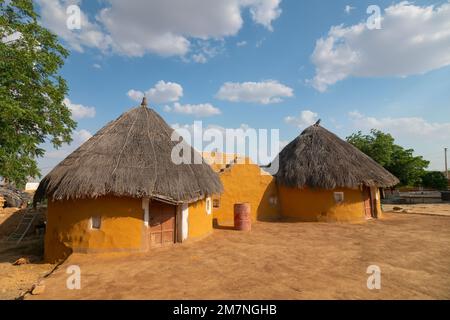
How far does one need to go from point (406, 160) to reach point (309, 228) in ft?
61.4

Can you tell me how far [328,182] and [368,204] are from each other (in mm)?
3164

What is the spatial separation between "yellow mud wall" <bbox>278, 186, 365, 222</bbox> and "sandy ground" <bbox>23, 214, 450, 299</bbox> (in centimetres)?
298

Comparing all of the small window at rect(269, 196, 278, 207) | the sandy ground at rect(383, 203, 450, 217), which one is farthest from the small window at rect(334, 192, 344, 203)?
the sandy ground at rect(383, 203, 450, 217)

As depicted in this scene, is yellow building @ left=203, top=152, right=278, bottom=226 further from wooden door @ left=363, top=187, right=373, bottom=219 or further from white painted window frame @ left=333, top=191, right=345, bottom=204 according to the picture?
wooden door @ left=363, top=187, right=373, bottom=219

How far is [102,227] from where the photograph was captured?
8.95 m

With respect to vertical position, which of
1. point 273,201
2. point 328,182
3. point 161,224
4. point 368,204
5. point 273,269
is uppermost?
point 328,182

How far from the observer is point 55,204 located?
9.66m

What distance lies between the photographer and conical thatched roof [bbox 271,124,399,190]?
14773 millimetres

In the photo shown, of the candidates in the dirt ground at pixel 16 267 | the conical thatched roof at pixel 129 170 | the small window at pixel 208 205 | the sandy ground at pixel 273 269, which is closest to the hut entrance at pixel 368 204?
the sandy ground at pixel 273 269

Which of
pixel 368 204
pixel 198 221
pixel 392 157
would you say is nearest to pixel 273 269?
pixel 198 221

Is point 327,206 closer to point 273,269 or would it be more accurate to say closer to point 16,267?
point 273,269

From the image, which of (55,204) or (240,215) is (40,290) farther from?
(240,215)

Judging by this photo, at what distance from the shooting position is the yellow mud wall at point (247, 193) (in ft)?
50.1
